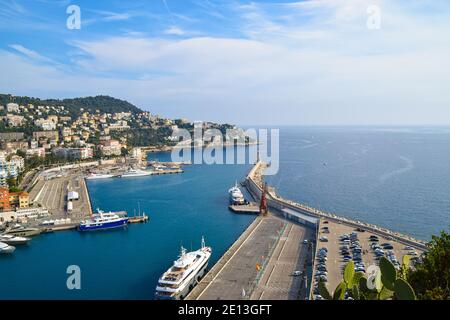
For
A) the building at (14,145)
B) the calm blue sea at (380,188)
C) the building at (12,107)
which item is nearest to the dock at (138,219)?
the calm blue sea at (380,188)

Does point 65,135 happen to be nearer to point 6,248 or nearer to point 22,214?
point 22,214

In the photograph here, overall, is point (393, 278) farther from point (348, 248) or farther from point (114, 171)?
point (114, 171)

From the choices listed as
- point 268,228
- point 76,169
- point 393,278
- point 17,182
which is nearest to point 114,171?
point 76,169

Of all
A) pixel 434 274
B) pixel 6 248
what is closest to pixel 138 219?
pixel 6 248

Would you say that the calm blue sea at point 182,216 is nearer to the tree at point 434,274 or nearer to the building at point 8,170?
the building at point 8,170

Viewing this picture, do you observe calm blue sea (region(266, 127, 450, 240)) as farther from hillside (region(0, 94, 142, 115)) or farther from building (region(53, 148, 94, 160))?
hillside (region(0, 94, 142, 115))
